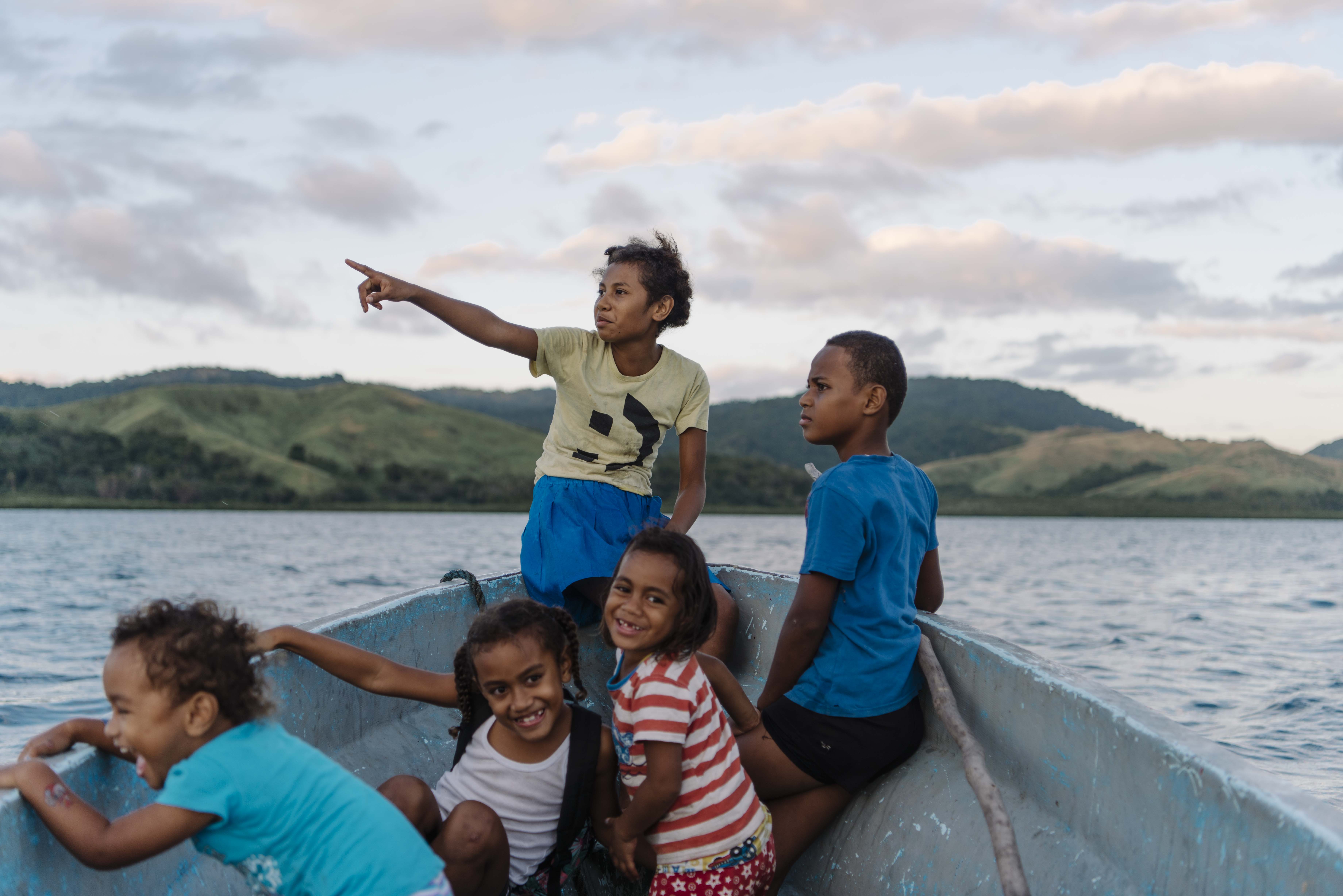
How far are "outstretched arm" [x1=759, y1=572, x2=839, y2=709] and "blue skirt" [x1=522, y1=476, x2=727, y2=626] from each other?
765 mm

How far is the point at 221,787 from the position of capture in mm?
1470

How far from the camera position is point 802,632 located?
243 centimetres

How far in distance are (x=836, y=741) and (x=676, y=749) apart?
1.92ft

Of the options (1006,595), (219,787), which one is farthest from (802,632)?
(1006,595)

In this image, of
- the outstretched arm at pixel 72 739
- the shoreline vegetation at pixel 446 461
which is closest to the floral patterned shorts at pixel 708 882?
the outstretched arm at pixel 72 739

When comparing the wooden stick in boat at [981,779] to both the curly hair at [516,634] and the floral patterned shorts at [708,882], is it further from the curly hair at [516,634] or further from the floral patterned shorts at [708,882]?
the curly hair at [516,634]

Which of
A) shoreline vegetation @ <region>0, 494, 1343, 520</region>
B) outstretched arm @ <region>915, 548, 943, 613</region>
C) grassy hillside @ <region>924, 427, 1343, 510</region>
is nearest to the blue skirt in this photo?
outstretched arm @ <region>915, 548, 943, 613</region>

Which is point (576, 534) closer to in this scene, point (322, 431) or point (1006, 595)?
point (1006, 595)

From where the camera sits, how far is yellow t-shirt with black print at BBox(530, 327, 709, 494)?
11.2ft

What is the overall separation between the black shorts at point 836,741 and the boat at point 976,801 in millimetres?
118

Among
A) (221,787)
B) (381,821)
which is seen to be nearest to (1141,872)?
(381,821)

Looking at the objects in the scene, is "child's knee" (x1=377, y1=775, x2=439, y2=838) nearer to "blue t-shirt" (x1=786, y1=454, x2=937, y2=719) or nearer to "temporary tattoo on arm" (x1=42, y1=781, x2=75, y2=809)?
"temporary tattoo on arm" (x1=42, y1=781, x2=75, y2=809)

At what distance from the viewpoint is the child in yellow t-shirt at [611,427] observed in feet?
10.8

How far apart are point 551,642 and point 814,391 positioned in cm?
98
